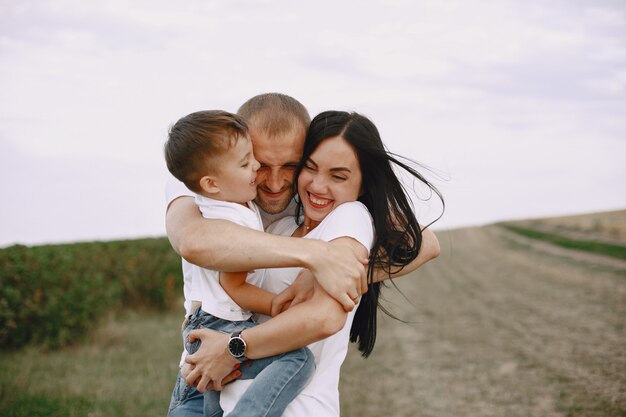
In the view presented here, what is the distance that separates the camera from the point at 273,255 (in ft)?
9.41

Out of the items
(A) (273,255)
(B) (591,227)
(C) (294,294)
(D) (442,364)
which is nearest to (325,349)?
(C) (294,294)

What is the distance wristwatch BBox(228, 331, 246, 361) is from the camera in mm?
2908

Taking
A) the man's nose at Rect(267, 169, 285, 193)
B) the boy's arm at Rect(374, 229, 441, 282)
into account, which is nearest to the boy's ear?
the man's nose at Rect(267, 169, 285, 193)

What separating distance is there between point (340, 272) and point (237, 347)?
0.56 metres

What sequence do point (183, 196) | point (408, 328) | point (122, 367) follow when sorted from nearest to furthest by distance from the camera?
1. point (183, 196)
2. point (122, 367)
3. point (408, 328)

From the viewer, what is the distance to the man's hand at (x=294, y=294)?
300 cm

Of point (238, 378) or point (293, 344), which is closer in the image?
point (293, 344)

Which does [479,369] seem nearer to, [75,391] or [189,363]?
[75,391]

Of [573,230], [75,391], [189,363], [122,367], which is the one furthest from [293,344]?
[573,230]

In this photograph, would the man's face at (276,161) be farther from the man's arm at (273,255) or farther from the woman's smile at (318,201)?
the man's arm at (273,255)

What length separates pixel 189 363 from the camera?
313 centimetres

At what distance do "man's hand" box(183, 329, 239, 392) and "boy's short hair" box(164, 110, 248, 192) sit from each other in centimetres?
75

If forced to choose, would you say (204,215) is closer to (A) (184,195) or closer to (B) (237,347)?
(A) (184,195)

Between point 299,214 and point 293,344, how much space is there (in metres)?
1.11
